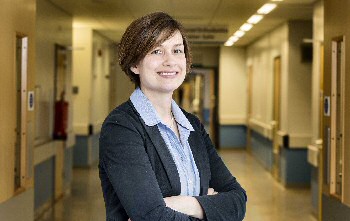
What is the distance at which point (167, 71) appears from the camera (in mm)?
1592

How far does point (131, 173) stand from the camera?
4.82 feet

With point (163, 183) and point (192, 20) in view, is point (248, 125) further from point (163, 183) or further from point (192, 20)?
point (163, 183)

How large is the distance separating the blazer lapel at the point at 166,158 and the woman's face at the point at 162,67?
5.3 inches

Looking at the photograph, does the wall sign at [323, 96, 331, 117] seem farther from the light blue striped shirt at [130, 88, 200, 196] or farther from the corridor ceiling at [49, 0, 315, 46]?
the light blue striped shirt at [130, 88, 200, 196]

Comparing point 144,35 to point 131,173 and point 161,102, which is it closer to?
point 161,102

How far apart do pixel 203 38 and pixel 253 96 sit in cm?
488

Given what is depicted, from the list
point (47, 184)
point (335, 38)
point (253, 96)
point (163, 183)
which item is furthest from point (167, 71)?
point (253, 96)

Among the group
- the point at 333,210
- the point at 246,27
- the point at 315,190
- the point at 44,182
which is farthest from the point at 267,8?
the point at 44,182

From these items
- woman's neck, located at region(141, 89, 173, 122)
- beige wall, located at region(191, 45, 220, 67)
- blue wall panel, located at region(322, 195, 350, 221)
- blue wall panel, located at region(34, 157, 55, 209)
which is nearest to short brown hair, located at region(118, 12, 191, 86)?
woman's neck, located at region(141, 89, 173, 122)

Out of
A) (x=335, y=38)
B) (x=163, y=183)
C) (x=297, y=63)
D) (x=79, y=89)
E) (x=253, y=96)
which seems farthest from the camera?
(x=253, y=96)

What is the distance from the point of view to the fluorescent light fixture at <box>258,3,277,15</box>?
303 inches

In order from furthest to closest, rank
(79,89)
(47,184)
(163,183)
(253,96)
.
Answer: (253,96)
(79,89)
(47,184)
(163,183)

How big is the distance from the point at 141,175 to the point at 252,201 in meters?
7.14

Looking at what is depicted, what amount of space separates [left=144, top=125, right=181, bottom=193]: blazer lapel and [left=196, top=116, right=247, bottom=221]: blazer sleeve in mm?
98
